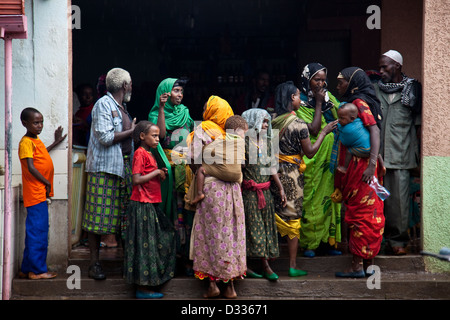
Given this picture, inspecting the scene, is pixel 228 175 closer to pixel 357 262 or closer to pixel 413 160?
pixel 357 262

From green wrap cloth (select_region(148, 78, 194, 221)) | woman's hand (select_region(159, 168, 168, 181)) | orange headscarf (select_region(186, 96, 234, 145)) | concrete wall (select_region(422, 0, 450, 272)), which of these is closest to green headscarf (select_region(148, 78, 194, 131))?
green wrap cloth (select_region(148, 78, 194, 221))

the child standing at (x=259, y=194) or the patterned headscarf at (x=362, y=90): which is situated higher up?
the patterned headscarf at (x=362, y=90)

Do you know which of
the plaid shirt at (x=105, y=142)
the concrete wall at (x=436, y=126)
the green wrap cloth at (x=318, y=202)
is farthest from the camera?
the green wrap cloth at (x=318, y=202)

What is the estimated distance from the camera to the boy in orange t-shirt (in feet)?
18.7

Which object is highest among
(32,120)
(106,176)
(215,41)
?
(215,41)

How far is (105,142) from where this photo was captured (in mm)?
5758

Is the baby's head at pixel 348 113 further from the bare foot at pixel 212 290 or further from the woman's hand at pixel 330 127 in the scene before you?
the bare foot at pixel 212 290

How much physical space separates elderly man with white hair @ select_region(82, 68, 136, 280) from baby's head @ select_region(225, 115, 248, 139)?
100 centimetres

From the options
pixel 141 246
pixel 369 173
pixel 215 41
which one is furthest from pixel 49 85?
pixel 215 41

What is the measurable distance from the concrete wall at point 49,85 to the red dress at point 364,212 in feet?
9.19

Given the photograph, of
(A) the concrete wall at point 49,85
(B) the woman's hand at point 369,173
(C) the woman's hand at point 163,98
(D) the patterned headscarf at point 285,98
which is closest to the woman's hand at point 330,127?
(D) the patterned headscarf at point 285,98

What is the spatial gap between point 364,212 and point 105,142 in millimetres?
2508

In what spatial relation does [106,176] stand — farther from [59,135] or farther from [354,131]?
[354,131]

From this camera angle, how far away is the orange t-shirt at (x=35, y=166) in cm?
568
